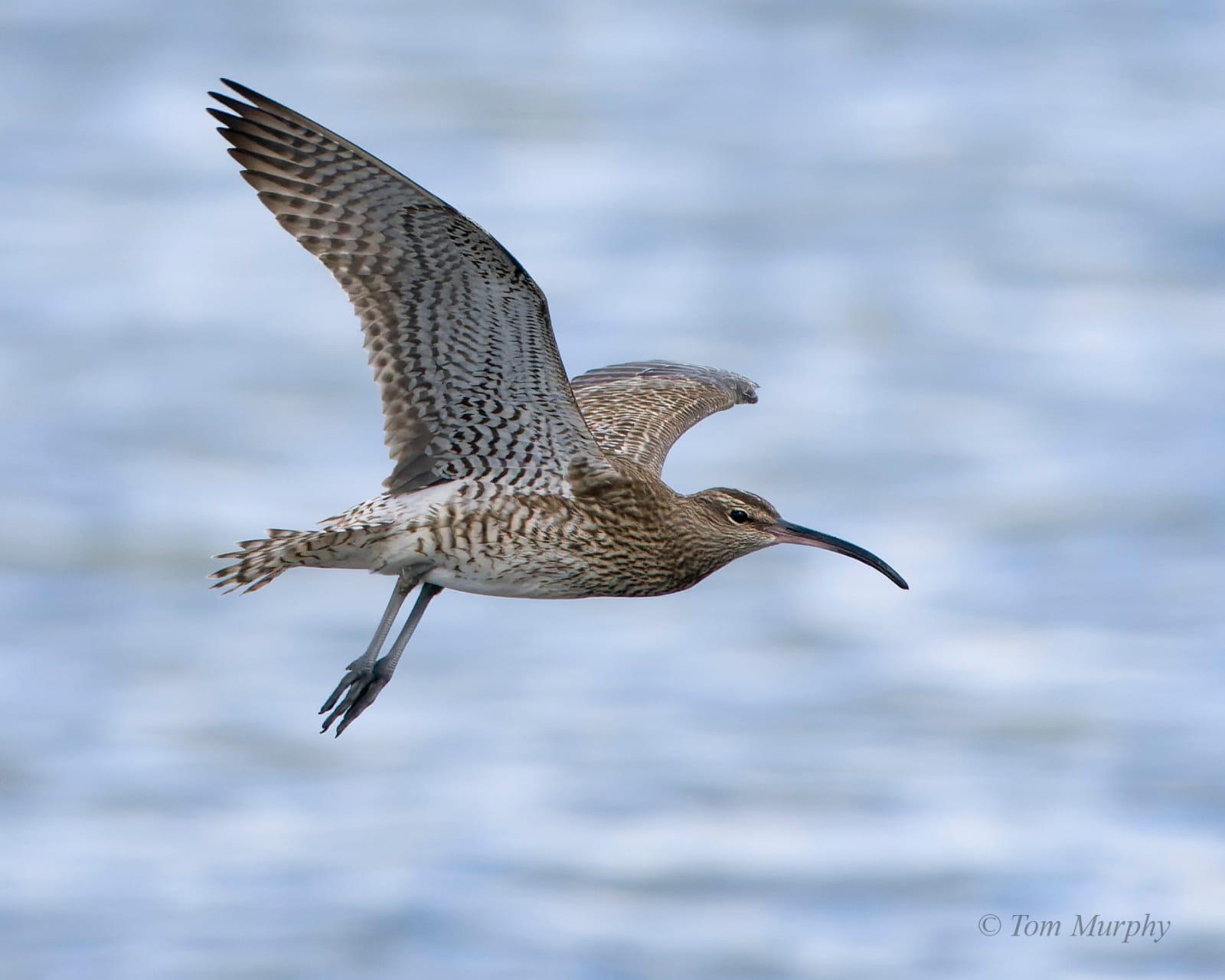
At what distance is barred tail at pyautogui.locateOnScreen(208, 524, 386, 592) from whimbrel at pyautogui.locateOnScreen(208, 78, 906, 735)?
10 mm

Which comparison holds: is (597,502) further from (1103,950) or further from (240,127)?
(1103,950)

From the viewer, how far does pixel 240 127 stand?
1349cm

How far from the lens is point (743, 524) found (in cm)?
1557

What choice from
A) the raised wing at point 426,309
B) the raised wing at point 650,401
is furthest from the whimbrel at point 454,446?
the raised wing at point 650,401

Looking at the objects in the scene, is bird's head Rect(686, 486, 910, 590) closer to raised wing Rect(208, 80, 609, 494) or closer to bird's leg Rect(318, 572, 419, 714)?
raised wing Rect(208, 80, 609, 494)

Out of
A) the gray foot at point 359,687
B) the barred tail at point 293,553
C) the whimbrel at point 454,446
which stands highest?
the whimbrel at point 454,446

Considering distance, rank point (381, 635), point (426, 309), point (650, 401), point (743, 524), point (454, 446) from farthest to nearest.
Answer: point (650, 401) < point (743, 524) < point (381, 635) < point (454, 446) < point (426, 309)

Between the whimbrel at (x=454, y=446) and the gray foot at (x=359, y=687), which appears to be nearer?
the whimbrel at (x=454, y=446)

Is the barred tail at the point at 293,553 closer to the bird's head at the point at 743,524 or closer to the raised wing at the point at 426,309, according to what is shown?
the raised wing at the point at 426,309

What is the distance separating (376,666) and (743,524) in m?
2.55

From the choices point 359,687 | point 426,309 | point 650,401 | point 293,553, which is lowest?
point 359,687

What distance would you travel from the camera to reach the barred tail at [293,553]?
14250mm

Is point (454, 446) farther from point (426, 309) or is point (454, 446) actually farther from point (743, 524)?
point (743, 524)

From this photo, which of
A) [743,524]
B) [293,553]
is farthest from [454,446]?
[743,524]
